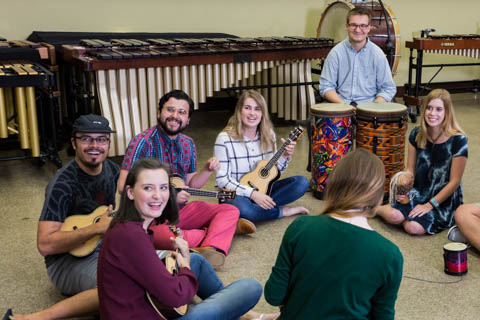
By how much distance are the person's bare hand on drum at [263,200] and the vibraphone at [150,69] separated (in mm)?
1568

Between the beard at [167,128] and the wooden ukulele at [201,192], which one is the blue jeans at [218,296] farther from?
the beard at [167,128]

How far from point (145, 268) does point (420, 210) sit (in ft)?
7.07

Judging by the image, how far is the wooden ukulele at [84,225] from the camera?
2.75 meters

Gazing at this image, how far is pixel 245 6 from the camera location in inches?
295

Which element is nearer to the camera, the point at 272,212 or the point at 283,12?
the point at 272,212

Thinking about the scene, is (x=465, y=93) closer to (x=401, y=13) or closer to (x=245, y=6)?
(x=401, y=13)

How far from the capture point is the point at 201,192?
3.31m

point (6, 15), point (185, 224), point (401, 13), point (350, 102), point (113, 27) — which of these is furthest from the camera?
point (401, 13)

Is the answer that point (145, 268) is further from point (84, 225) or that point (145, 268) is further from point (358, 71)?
point (358, 71)

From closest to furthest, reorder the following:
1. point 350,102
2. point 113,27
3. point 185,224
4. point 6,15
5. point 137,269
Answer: point 137,269
point 185,224
point 350,102
point 6,15
point 113,27

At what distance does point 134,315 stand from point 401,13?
286 inches

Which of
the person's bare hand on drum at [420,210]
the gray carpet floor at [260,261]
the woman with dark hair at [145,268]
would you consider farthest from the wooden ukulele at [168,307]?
the person's bare hand on drum at [420,210]

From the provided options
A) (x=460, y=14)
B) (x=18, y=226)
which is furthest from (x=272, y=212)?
(x=460, y=14)

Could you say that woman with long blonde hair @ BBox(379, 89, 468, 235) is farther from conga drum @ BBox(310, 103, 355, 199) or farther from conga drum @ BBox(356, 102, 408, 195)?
conga drum @ BBox(310, 103, 355, 199)
